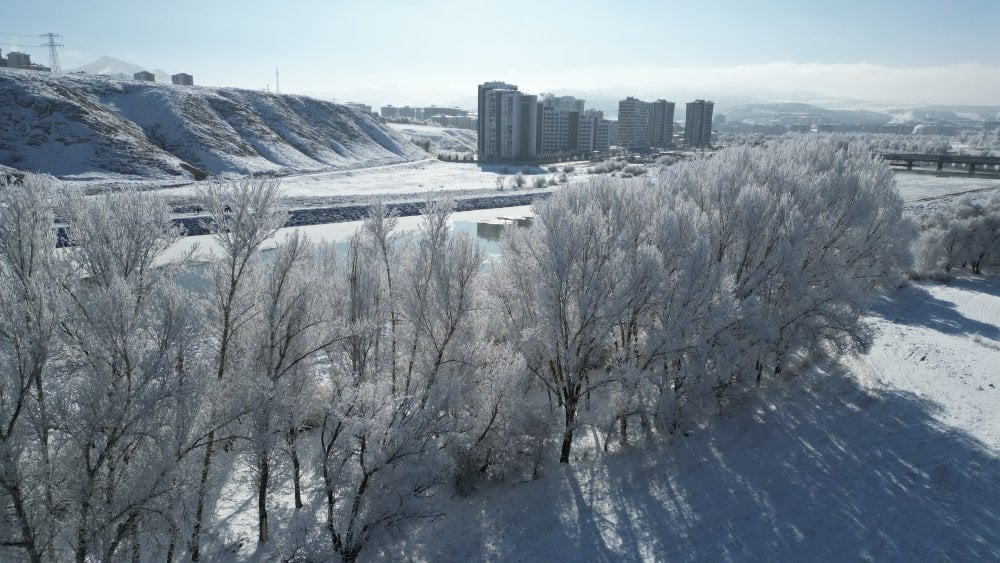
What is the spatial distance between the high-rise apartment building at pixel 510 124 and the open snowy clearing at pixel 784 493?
7827 centimetres

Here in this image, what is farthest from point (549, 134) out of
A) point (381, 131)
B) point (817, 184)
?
point (817, 184)

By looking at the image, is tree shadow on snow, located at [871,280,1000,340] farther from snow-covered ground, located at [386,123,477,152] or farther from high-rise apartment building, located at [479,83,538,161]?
snow-covered ground, located at [386,123,477,152]

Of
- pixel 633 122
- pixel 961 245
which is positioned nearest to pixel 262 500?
pixel 961 245

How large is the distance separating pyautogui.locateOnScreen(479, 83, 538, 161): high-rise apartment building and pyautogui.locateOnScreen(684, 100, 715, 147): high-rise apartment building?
6227 cm

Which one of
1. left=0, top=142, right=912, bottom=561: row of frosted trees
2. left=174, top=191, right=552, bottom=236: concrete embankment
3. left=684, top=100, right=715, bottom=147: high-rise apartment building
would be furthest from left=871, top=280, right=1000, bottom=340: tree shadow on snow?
left=684, top=100, right=715, bottom=147: high-rise apartment building

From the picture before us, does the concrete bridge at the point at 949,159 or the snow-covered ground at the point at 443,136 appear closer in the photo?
the concrete bridge at the point at 949,159

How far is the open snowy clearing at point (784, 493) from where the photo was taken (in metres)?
10.7

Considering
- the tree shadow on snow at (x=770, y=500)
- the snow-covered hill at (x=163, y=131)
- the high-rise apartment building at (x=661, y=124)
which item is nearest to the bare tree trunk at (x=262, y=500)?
the tree shadow on snow at (x=770, y=500)

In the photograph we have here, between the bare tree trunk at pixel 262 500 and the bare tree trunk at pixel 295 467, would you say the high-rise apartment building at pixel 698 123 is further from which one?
the bare tree trunk at pixel 262 500

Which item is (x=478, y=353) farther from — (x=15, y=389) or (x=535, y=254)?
(x=15, y=389)

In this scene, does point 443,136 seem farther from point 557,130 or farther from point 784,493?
point 784,493

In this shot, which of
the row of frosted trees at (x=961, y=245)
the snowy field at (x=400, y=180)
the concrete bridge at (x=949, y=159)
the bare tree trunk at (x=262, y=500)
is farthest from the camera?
the concrete bridge at (x=949, y=159)

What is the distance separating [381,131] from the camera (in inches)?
3597

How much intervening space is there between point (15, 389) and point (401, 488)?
602cm
